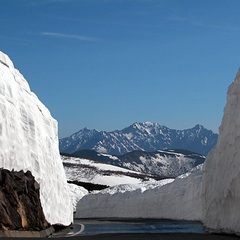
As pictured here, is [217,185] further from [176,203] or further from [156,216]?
[156,216]

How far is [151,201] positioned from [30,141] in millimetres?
40980

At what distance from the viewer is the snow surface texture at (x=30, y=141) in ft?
95.2

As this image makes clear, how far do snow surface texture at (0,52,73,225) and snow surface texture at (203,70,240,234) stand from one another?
9.34m

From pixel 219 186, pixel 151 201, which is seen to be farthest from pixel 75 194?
pixel 219 186

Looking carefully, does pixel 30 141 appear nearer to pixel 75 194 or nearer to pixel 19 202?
pixel 19 202

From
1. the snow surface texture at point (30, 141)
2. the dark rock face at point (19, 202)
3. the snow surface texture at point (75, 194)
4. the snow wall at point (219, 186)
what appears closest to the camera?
the dark rock face at point (19, 202)

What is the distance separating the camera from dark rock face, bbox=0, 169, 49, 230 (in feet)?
80.6

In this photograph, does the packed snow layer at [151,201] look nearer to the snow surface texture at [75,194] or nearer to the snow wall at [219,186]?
the snow wall at [219,186]

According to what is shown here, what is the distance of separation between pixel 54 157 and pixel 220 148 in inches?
495

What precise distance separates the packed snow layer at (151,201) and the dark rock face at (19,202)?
31520 mm

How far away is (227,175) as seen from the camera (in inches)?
1128

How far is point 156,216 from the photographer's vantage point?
229 feet

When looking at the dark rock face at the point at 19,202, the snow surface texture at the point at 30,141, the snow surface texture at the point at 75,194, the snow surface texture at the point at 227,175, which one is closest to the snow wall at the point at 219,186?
the snow surface texture at the point at 227,175

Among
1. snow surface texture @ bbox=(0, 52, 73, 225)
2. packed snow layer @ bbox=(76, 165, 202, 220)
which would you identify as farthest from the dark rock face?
packed snow layer @ bbox=(76, 165, 202, 220)
